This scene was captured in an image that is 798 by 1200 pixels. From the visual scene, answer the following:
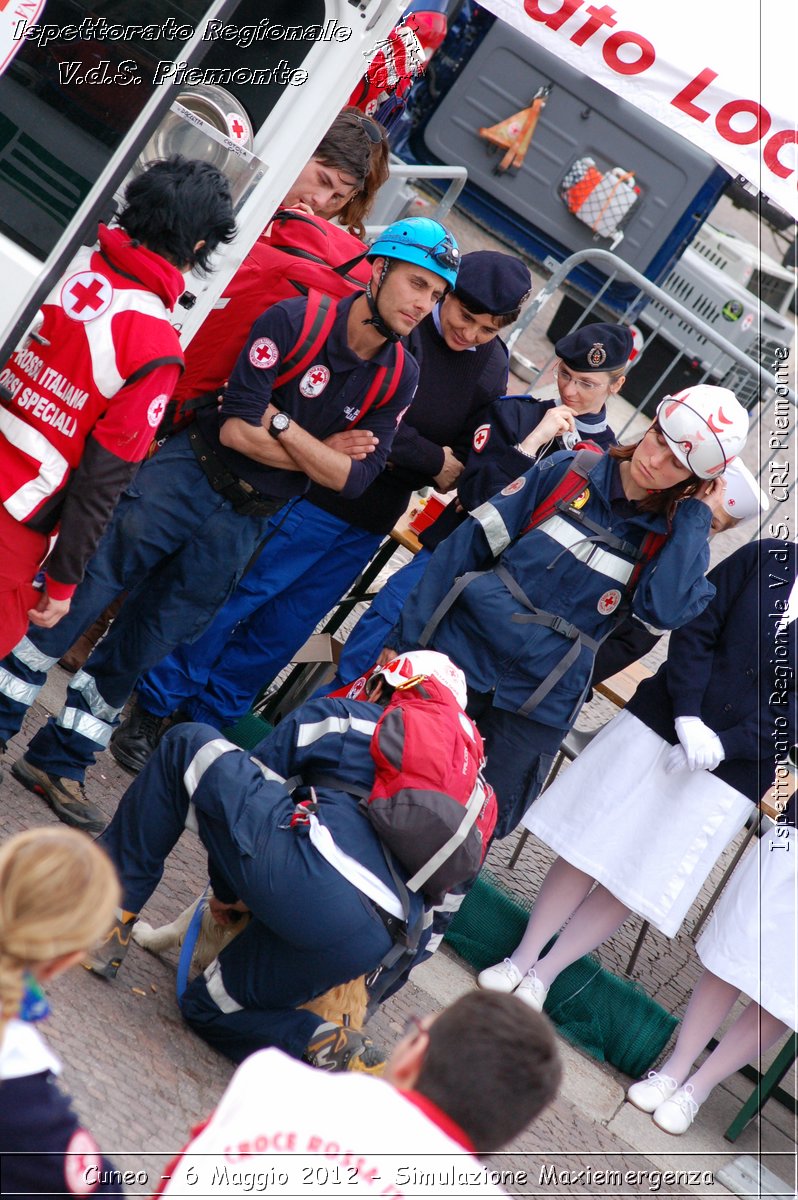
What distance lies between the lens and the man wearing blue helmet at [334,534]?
4.88 meters

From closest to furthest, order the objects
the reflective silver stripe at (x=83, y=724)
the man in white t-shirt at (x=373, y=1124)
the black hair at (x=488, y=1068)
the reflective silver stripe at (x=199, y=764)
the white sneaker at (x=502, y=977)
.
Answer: the man in white t-shirt at (x=373, y=1124) → the black hair at (x=488, y=1068) → the reflective silver stripe at (x=199, y=764) → the reflective silver stripe at (x=83, y=724) → the white sneaker at (x=502, y=977)

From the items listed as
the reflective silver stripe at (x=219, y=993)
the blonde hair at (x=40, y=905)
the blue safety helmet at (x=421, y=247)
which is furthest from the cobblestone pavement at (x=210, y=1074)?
the blue safety helmet at (x=421, y=247)

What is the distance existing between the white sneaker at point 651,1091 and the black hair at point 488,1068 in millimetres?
2923

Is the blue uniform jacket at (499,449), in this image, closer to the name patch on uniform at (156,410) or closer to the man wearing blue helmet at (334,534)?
the man wearing blue helmet at (334,534)

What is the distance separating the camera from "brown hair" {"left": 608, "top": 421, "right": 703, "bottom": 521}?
4.30m

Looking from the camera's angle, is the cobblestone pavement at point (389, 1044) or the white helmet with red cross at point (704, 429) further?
the white helmet with red cross at point (704, 429)

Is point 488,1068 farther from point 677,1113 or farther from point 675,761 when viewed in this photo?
point 677,1113

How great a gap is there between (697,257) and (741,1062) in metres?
9.41

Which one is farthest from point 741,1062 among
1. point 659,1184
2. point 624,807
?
point 624,807

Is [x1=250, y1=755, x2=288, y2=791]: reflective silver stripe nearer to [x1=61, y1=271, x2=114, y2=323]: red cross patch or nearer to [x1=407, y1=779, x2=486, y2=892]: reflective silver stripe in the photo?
[x1=407, y1=779, x2=486, y2=892]: reflective silver stripe

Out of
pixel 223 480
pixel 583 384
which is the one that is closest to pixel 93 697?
pixel 223 480

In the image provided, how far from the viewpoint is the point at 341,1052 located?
3.47 meters

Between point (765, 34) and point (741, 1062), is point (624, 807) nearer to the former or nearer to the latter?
point (741, 1062)

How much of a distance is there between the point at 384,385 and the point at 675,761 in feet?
5.57
